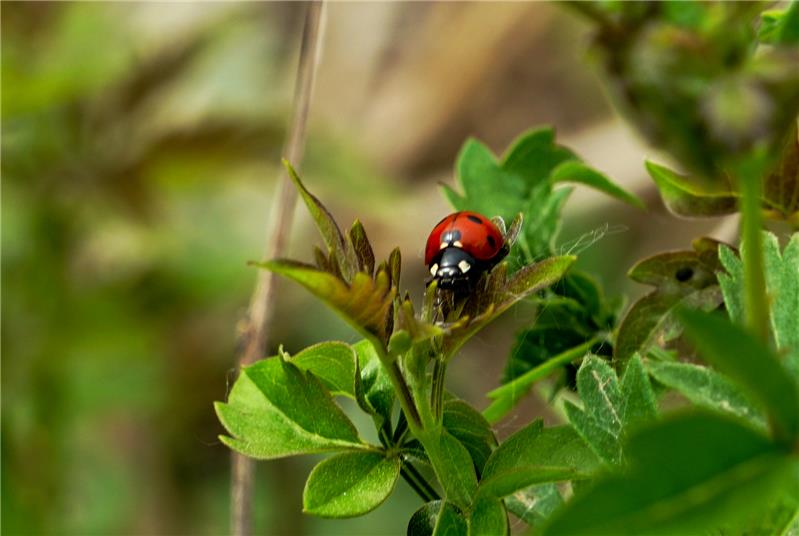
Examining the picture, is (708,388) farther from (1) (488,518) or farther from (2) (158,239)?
(2) (158,239)

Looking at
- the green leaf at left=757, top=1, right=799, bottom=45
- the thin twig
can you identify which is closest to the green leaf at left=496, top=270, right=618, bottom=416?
the green leaf at left=757, top=1, right=799, bottom=45

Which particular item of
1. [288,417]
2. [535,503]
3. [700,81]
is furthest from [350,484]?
[700,81]

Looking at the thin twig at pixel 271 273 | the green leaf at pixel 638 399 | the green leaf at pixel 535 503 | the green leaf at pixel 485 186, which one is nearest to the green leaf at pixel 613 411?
the green leaf at pixel 638 399

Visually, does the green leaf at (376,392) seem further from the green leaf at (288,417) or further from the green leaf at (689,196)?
the green leaf at (689,196)

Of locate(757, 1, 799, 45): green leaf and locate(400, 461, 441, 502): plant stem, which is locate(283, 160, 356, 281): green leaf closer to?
locate(400, 461, 441, 502): plant stem

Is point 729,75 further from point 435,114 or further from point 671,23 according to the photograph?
point 435,114

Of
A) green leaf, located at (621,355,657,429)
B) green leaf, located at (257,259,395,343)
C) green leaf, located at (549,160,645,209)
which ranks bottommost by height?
green leaf, located at (621,355,657,429)
